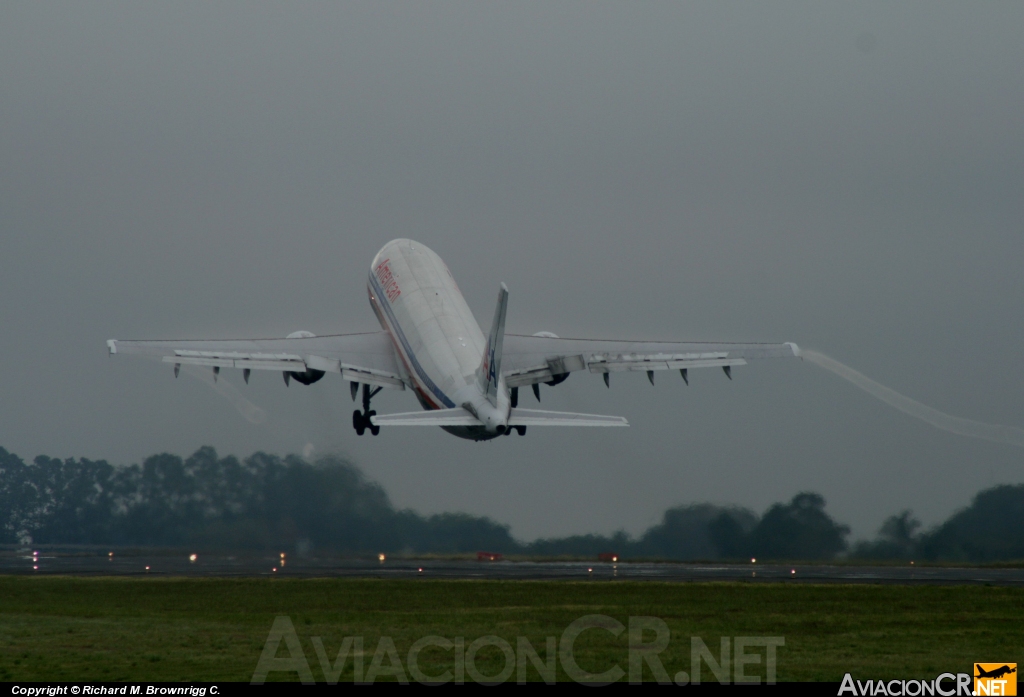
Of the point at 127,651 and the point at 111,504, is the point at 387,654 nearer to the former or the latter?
the point at 127,651

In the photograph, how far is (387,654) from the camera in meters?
32.5

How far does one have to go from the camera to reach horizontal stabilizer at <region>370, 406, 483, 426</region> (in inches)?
1912

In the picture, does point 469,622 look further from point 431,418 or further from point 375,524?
point 375,524

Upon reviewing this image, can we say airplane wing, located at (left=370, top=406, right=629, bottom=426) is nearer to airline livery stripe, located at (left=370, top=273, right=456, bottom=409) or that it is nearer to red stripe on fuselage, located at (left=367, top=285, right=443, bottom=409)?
airline livery stripe, located at (left=370, top=273, right=456, bottom=409)

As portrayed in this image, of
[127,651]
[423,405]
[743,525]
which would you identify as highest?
[423,405]

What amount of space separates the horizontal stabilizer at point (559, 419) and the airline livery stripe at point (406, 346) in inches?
133

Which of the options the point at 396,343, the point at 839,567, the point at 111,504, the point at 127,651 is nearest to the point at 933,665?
the point at 127,651

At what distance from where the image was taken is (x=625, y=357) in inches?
2419

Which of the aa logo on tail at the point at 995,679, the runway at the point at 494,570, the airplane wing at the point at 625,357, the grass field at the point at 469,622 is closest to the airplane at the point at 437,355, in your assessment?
the airplane wing at the point at 625,357

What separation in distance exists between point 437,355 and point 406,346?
13.9 feet

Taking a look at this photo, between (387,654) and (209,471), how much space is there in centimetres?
3092

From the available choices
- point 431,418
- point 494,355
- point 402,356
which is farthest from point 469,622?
point 402,356

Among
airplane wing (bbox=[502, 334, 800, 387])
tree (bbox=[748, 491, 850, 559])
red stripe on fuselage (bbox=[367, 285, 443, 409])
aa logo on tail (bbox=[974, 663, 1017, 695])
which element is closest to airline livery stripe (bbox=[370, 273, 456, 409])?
red stripe on fuselage (bbox=[367, 285, 443, 409])

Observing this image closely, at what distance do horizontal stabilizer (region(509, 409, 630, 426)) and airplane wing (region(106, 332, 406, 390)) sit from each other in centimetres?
1160
